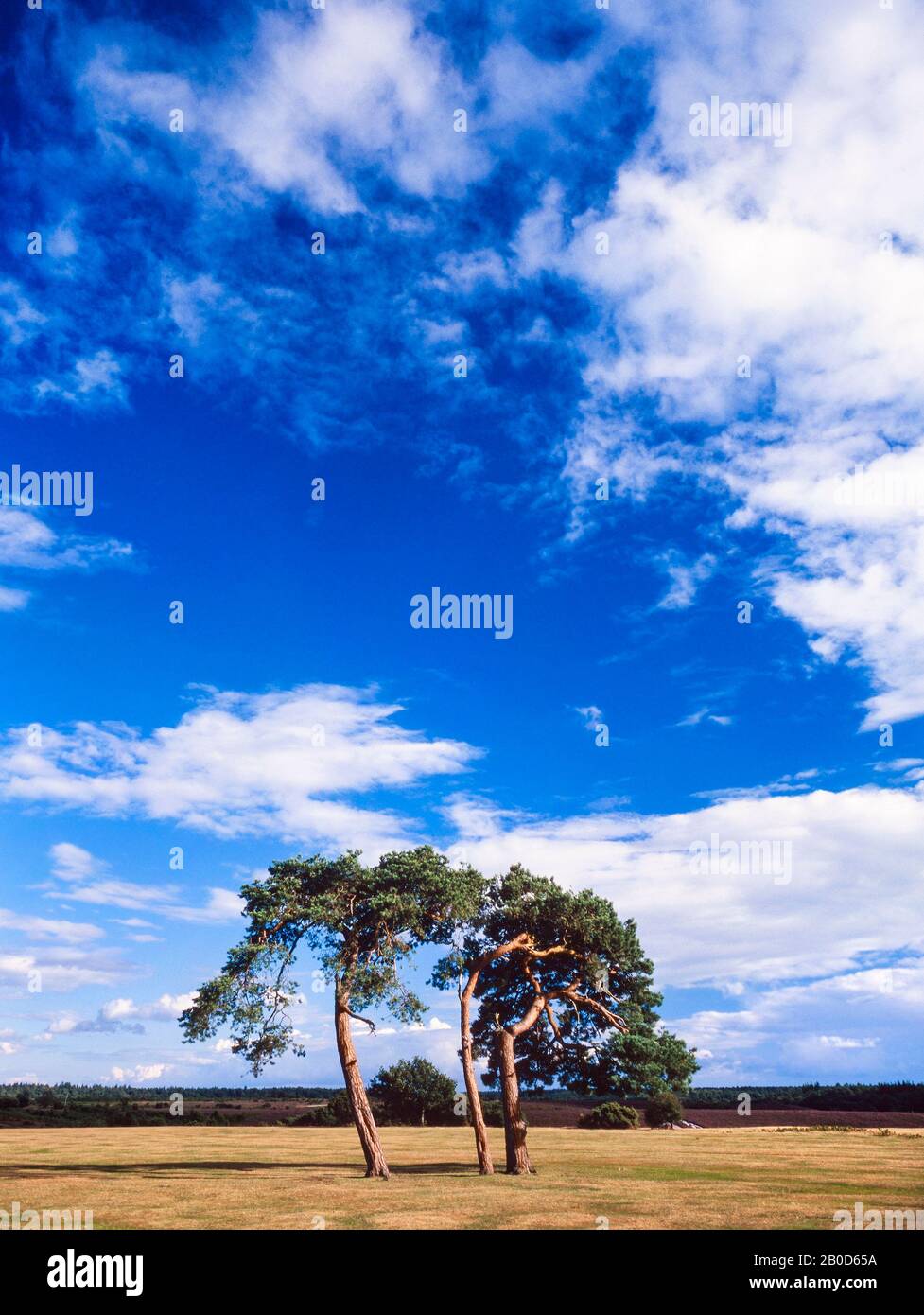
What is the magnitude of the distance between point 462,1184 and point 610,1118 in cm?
5429

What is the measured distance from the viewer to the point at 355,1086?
3462 centimetres

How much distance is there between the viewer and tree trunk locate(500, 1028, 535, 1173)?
35812 mm

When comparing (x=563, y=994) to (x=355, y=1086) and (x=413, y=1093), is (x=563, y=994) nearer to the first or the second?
(x=355, y=1086)

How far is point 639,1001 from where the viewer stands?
4022 cm

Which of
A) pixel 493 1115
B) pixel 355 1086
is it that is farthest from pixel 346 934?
pixel 493 1115

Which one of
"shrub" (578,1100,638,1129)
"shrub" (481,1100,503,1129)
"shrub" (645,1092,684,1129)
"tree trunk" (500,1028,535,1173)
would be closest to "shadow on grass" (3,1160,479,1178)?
"tree trunk" (500,1028,535,1173)

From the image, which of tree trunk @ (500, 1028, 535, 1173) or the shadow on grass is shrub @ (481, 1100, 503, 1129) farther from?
tree trunk @ (500, 1028, 535, 1173)

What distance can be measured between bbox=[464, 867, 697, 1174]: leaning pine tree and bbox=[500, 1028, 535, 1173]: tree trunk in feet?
0.19
